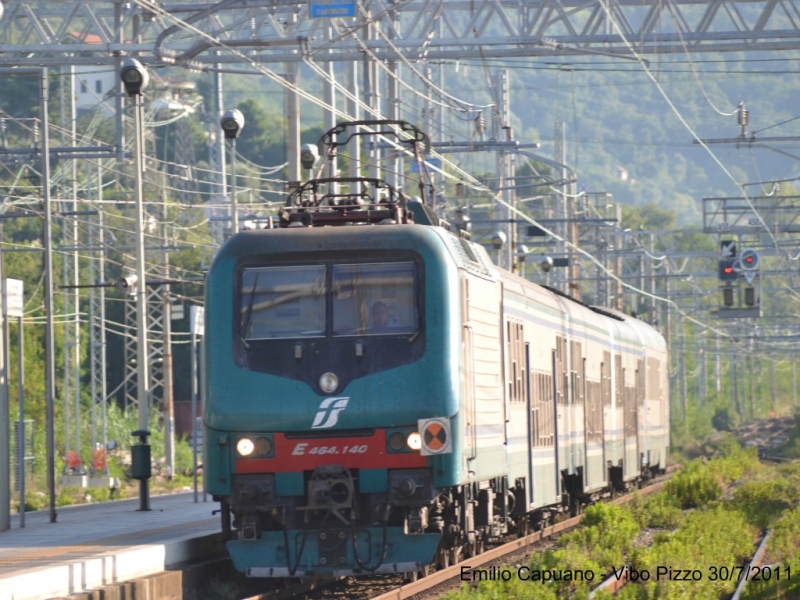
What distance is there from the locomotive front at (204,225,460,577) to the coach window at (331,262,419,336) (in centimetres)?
1

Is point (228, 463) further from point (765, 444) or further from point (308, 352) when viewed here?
point (765, 444)

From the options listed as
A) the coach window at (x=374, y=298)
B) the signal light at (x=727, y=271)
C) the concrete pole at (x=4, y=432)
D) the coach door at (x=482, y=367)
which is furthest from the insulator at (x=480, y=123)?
the coach window at (x=374, y=298)

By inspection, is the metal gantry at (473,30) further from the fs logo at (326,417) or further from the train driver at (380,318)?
the fs logo at (326,417)

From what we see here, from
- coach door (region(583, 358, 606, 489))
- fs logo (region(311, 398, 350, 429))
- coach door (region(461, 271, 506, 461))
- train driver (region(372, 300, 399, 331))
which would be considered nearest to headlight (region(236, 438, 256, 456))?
fs logo (region(311, 398, 350, 429))

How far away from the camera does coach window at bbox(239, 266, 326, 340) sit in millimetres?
12852

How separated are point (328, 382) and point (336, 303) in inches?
26.9

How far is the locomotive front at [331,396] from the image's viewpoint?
41.2 ft

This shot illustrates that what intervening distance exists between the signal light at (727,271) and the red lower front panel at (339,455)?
1053 inches

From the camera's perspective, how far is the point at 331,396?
1264 cm

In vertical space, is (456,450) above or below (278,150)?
below

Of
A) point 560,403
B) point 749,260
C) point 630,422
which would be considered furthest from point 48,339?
point 749,260

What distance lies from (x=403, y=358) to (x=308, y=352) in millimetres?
789

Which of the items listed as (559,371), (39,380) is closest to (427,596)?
(559,371)

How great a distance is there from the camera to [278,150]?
121 metres
